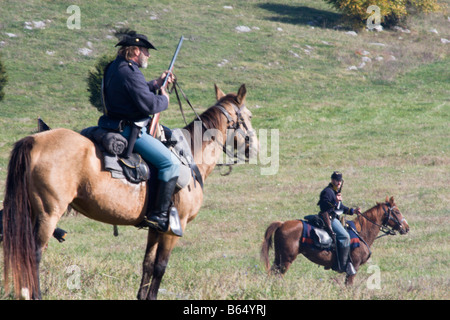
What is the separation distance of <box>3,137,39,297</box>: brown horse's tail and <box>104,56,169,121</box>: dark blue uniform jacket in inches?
44.9

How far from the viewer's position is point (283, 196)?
22.4 meters

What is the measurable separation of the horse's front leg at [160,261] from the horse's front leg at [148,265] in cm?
14

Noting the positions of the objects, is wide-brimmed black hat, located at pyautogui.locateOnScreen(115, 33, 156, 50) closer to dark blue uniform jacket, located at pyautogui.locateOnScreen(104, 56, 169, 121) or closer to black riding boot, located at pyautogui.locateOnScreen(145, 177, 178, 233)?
dark blue uniform jacket, located at pyautogui.locateOnScreen(104, 56, 169, 121)

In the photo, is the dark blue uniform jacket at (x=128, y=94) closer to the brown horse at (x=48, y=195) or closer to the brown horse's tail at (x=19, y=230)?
the brown horse at (x=48, y=195)

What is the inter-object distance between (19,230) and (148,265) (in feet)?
6.44

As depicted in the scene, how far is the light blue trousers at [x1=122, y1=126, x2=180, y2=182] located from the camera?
272 inches

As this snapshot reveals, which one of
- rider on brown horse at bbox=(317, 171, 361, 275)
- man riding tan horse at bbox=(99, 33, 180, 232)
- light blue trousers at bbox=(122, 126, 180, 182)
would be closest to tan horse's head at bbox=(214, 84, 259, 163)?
Result: man riding tan horse at bbox=(99, 33, 180, 232)

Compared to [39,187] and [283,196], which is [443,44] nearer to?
[283,196]

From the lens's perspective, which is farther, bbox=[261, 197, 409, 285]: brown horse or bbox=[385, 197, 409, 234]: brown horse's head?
bbox=[385, 197, 409, 234]: brown horse's head

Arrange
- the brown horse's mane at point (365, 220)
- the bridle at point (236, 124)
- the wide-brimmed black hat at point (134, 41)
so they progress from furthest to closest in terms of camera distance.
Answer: the brown horse's mane at point (365, 220) → the bridle at point (236, 124) → the wide-brimmed black hat at point (134, 41)

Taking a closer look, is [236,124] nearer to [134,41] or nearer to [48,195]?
[134,41]

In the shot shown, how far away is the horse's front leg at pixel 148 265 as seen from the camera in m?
7.29

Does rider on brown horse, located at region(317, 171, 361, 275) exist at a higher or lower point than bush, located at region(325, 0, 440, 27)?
higher

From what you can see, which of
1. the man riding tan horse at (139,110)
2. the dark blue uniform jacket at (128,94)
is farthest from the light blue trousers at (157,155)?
the dark blue uniform jacket at (128,94)
